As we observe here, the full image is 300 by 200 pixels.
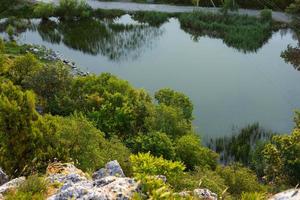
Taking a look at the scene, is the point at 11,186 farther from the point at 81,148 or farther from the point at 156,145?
the point at 156,145

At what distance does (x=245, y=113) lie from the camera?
3684 centimetres

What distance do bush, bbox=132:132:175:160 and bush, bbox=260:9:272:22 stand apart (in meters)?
31.4

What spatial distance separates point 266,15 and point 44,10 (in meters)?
26.1

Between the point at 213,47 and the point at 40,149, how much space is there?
1355 inches

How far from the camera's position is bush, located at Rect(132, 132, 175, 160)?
26.1m

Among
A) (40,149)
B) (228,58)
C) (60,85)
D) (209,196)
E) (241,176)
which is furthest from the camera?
(228,58)

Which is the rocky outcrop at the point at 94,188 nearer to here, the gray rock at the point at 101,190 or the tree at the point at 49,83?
the gray rock at the point at 101,190

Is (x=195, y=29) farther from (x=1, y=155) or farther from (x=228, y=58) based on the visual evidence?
(x=1, y=155)

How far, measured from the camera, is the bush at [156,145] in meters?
26.1

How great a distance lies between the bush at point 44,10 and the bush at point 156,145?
33934mm

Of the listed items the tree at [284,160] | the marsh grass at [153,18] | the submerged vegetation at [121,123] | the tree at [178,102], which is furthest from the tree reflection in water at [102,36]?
the tree at [284,160]

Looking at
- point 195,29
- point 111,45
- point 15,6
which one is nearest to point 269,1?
point 195,29

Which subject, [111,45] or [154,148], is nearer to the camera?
[154,148]

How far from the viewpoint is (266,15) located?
53594 millimetres
